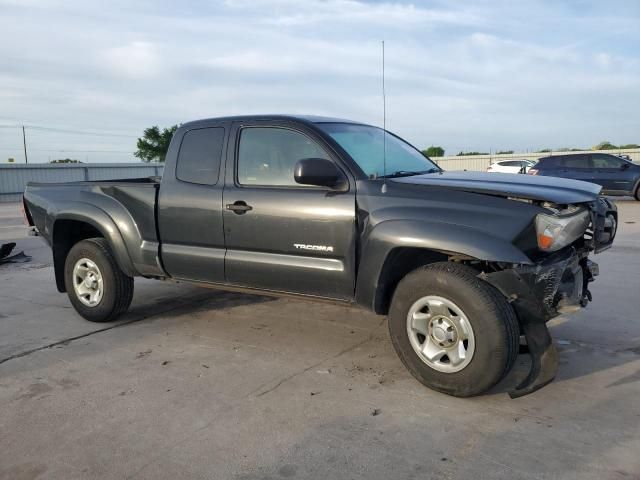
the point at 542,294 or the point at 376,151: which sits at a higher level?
the point at 376,151

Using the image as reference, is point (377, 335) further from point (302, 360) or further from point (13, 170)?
point (13, 170)

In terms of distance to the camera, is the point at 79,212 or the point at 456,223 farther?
the point at 79,212

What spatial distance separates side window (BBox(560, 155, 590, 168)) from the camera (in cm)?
1777

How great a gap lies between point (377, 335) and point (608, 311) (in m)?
2.27

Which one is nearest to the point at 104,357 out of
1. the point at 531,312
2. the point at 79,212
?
the point at 79,212

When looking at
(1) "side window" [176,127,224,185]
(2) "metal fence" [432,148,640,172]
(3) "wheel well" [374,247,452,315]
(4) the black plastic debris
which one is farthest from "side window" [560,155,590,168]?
(2) "metal fence" [432,148,640,172]

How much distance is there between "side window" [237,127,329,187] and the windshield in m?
0.22

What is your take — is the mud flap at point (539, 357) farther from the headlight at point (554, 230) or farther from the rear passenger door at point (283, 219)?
the rear passenger door at point (283, 219)

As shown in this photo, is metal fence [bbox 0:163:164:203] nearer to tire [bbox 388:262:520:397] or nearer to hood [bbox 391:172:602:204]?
hood [bbox 391:172:602:204]

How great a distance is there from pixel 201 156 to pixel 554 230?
2.88 metres

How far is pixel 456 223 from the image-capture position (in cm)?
354

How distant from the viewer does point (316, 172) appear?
12.8 ft

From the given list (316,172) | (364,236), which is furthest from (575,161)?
(316,172)

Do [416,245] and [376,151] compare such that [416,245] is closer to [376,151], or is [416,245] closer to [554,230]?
[554,230]
